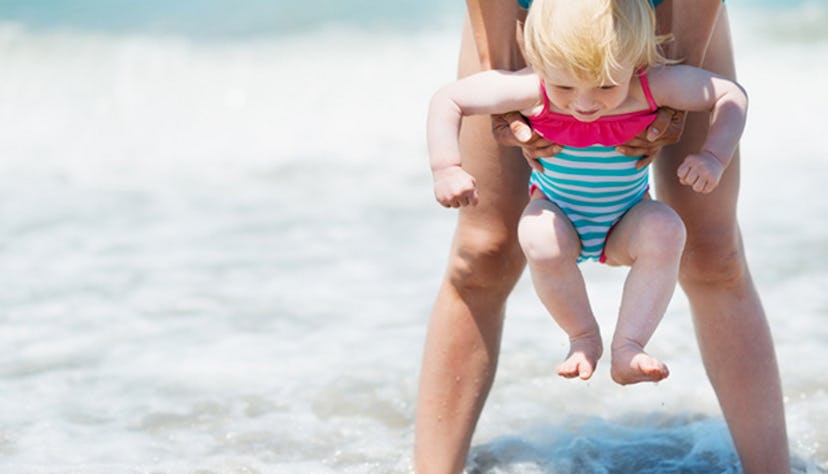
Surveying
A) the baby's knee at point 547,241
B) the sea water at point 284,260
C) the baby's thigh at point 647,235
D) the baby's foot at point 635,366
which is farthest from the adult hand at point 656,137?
the sea water at point 284,260

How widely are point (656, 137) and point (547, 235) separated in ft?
0.98

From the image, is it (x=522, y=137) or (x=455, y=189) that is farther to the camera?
(x=522, y=137)

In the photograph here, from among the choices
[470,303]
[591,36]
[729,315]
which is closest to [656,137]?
[591,36]

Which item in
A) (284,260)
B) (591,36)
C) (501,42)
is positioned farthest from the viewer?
(284,260)

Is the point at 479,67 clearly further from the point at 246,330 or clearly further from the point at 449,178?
the point at 246,330

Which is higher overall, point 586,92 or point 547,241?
A: point 586,92

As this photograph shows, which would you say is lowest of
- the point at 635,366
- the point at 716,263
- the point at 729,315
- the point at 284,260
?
the point at 635,366

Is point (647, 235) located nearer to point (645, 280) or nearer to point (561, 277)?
point (645, 280)

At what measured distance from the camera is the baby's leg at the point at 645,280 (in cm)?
249

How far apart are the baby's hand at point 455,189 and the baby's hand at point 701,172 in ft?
1.34

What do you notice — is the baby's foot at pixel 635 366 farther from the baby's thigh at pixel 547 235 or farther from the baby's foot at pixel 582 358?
the baby's thigh at pixel 547 235

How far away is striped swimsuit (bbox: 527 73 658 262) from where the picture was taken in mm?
2600

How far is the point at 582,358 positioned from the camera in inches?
99.0

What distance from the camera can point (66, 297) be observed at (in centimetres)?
477
